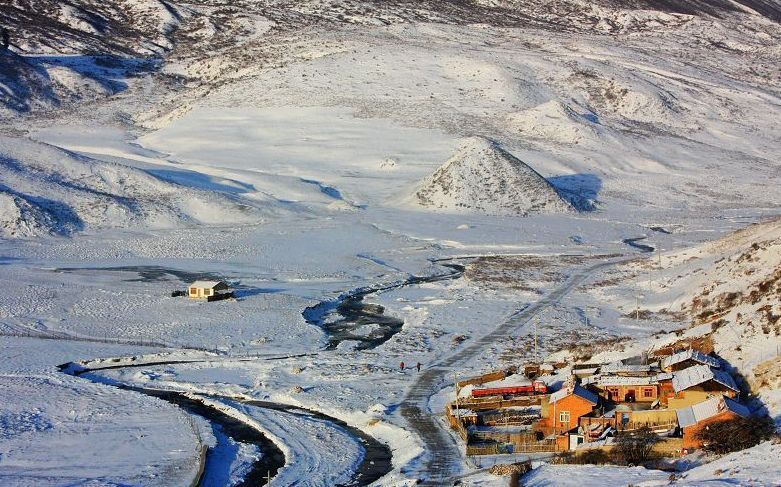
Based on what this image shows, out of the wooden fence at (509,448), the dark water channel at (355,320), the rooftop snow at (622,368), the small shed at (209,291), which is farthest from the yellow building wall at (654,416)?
the small shed at (209,291)

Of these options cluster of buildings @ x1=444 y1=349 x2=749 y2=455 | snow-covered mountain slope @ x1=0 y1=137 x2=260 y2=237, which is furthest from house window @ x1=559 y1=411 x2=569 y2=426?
snow-covered mountain slope @ x1=0 y1=137 x2=260 y2=237

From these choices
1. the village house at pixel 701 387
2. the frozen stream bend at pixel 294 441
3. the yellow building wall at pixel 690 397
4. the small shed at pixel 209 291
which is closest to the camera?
the frozen stream bend at pixel 294 441

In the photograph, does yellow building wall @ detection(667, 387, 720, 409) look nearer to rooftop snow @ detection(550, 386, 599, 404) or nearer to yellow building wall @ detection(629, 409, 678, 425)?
yellow building wall @ detection(629, 409, 678, 425)

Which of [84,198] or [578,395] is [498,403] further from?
[84,198]

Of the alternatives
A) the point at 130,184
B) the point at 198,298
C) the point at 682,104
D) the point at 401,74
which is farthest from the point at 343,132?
the point at 198,298

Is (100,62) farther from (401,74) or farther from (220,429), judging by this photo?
(220,429)

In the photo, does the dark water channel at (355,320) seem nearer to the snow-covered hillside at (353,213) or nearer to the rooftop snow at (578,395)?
the snow-covered hillside at (353,213)
